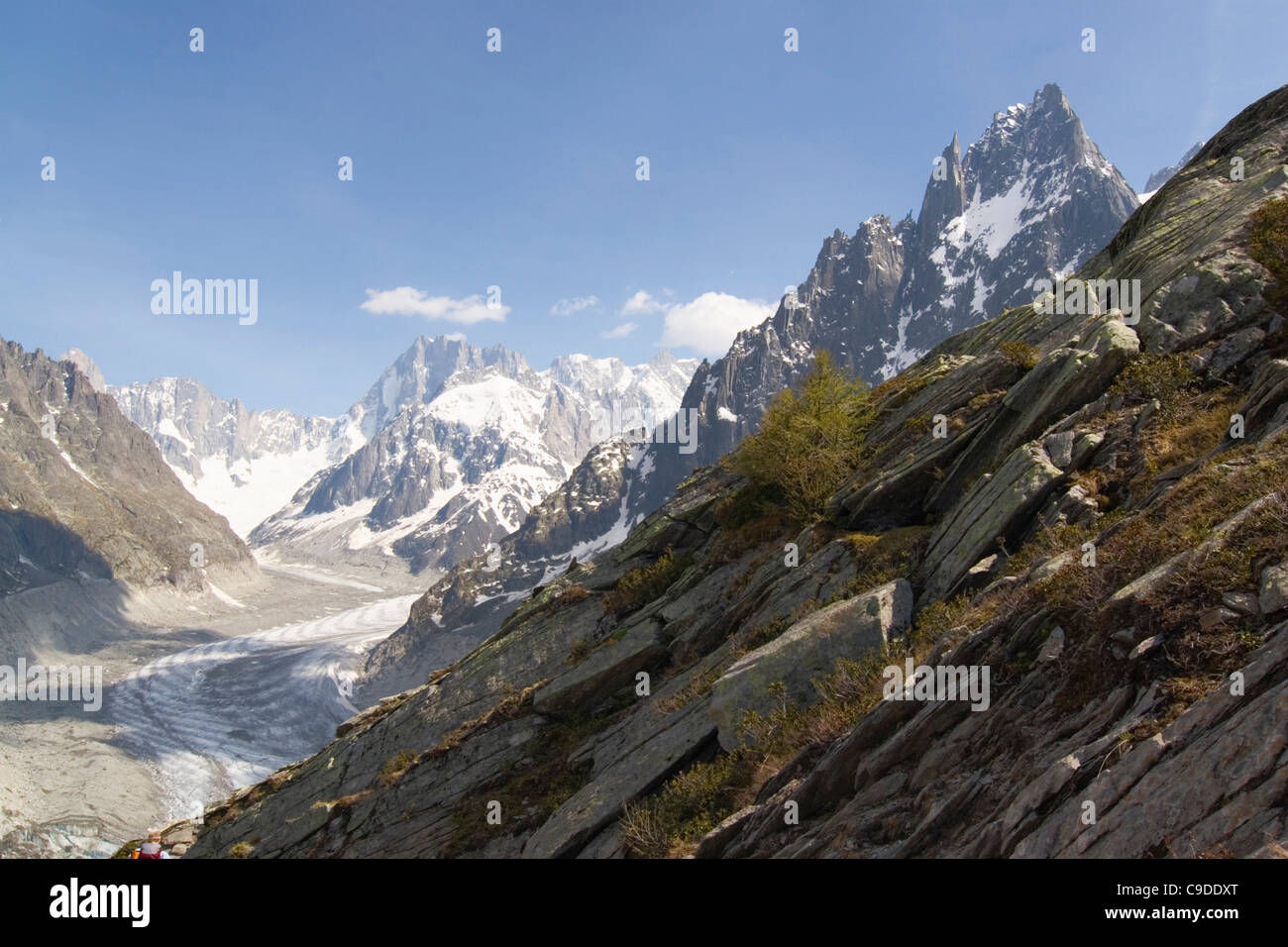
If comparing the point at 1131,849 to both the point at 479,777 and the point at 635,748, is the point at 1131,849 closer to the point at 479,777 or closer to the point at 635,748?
the point at 635,748

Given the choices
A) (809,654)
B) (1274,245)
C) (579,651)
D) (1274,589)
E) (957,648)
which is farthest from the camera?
(579,651)

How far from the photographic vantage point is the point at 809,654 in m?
15.6

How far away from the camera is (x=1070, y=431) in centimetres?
1656

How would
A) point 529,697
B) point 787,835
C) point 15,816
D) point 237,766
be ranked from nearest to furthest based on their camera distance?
point 787,835 → point 529,697 → point 15,816 → point 237,766

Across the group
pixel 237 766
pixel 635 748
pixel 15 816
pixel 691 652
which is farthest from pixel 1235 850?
pixel 237 766

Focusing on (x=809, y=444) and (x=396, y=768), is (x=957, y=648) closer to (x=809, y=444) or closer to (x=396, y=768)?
(x=809, y=444)

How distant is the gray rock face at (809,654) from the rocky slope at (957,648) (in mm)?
67

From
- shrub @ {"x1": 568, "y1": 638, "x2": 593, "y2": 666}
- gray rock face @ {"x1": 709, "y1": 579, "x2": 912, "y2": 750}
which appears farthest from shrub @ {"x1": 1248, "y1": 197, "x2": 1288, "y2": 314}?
shrub @ {"x1": 568, "y1": 638, "x2": 593, "y2": 666}

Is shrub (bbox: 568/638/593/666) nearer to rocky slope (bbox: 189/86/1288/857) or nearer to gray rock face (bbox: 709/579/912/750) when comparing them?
rocky slope (bbox: 189/86/1288/857)

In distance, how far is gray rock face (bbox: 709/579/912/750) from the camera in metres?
15.3

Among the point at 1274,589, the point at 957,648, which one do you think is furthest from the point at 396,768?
the point at 1274,589

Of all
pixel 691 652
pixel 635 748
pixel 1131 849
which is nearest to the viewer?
pixel 1131 849

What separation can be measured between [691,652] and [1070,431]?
40.5 ft

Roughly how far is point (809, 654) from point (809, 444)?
433 inches
